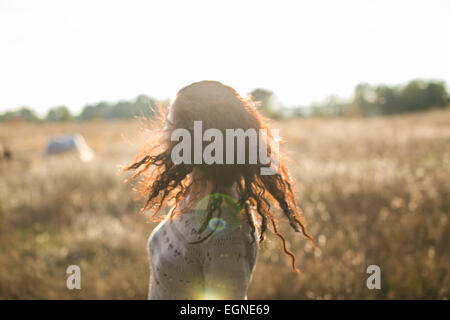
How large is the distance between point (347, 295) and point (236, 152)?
7.29 feet

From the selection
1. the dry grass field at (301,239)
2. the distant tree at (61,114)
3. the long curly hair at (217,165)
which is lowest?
the dry grass field at (301,239)

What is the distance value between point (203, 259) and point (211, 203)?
0.25m

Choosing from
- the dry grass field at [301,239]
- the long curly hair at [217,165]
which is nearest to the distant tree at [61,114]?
the dry grass field at [301,239]

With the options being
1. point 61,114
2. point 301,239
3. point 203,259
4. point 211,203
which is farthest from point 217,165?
point 61,114

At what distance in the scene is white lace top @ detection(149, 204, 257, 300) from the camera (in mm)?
1162

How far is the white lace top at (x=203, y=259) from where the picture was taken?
1.16 m

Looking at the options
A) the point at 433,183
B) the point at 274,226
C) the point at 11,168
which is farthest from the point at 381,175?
the point at 11,168

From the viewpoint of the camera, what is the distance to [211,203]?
121cm

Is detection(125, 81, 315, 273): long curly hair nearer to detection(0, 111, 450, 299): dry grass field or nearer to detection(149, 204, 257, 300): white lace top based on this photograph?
detection(149, 204, 257, 300): white lace top

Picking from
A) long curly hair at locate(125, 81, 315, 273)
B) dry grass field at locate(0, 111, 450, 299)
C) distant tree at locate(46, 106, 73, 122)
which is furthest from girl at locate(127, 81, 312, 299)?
distant tree at locate(46, 106, 73, 122)

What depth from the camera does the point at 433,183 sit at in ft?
14.6

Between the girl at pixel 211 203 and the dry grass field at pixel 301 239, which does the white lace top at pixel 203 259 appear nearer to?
the girl at pixel 211 203

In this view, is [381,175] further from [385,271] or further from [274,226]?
[274,226]

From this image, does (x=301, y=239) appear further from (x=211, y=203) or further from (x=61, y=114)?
(x=61, y=114)
